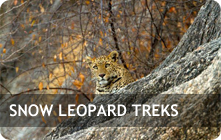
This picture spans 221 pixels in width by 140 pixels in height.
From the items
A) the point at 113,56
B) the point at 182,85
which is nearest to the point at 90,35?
the point at 113,56

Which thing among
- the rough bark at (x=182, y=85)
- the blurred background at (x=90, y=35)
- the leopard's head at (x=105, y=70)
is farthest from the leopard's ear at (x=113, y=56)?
the rough bark at (x=182, y=85)

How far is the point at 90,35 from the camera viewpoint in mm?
7754

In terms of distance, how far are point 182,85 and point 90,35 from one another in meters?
4.40

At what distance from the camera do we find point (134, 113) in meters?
3.65

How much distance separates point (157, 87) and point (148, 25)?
557cm

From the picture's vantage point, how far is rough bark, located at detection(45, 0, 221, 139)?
332cm

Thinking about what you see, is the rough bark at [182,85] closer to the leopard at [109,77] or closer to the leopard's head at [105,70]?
the leopard at [109,77]

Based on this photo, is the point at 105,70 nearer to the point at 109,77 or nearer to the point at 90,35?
the point at 109,77

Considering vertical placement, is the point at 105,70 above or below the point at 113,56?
below

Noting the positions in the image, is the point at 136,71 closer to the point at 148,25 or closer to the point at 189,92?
the point at 148,25

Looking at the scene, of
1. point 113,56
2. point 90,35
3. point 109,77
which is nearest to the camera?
point 109,77

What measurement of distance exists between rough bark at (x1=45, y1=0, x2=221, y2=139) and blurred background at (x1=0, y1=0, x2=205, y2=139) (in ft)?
8.02

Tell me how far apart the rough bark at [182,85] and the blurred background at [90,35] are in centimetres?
244

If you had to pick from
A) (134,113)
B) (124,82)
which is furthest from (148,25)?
(134,113)
